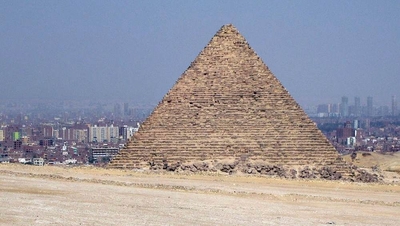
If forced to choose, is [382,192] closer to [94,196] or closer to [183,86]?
[183,86]

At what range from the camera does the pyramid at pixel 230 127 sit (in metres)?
31.6

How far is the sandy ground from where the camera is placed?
16359mm

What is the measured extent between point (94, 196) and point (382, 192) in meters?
11.5

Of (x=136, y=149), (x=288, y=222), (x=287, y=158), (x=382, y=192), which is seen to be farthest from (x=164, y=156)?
(x=288, y=222)

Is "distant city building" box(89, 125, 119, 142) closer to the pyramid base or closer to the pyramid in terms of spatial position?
the pyramid

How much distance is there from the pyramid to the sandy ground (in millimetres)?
1638

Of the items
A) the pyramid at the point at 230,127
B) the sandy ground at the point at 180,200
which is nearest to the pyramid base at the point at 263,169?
the pyramid at the point at 230,127

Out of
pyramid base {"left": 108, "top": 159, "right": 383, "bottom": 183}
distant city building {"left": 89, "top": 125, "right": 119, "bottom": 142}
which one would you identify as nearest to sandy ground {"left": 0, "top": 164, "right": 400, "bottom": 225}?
pyramid base {"left": 108, "top": 159, "right": 383, "bottom": 183}

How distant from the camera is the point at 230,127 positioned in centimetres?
3197

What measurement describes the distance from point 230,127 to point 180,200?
1193 cm

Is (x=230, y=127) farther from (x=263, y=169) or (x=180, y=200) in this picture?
(x=180, y=200)

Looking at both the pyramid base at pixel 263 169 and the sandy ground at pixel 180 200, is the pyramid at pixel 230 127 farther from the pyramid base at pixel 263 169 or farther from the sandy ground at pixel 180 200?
the sandy ground at pixel 180 200

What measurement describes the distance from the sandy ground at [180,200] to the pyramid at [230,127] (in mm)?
1638

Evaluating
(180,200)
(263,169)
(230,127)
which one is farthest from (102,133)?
(180,200)
